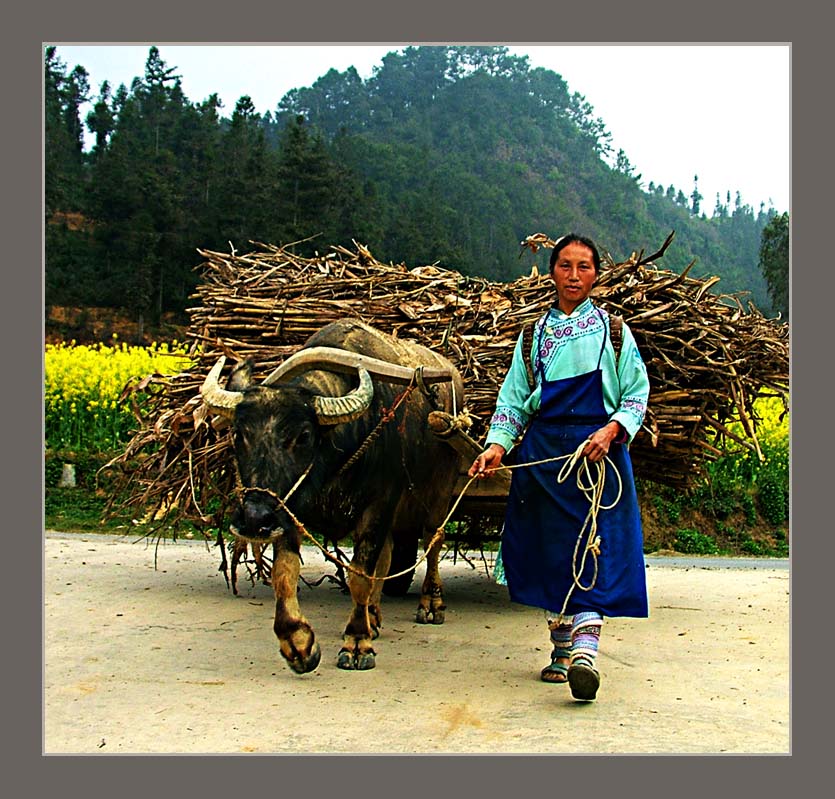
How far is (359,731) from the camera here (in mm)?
3859

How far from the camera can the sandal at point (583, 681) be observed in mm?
4195

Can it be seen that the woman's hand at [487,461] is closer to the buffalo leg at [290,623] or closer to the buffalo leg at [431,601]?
the buffalo leg at [290,623]

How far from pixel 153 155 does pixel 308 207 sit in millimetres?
4185

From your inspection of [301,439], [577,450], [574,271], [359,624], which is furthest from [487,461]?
[359,624]

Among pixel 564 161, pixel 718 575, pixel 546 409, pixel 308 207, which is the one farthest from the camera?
pixel 564 161

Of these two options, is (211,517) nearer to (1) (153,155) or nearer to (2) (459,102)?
(1) (153,155)

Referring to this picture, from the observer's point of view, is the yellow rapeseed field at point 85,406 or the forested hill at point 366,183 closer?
the yellow rapeseed field at point 85,406

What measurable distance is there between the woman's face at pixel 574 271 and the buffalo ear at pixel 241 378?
1.59 meters

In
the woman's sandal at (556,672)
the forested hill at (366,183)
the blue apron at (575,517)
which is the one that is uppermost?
the forested hill at (366,183)

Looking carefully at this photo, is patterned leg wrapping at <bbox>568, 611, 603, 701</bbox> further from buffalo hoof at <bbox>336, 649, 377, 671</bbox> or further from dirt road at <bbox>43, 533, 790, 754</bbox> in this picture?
buffalo hoof at <bbox>336, 649, 377, 671</bbox>

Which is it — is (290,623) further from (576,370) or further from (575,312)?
(575,312)

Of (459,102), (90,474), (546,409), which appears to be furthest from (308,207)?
(546,409)

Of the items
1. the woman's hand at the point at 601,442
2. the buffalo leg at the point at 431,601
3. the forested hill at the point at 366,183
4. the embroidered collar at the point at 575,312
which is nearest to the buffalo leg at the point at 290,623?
the woman's hand at the point at 601,442

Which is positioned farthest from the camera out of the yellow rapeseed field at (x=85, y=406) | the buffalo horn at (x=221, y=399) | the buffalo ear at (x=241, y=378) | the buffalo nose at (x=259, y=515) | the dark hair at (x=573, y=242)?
the yellow rapeseed field at (x=85, y=406)
